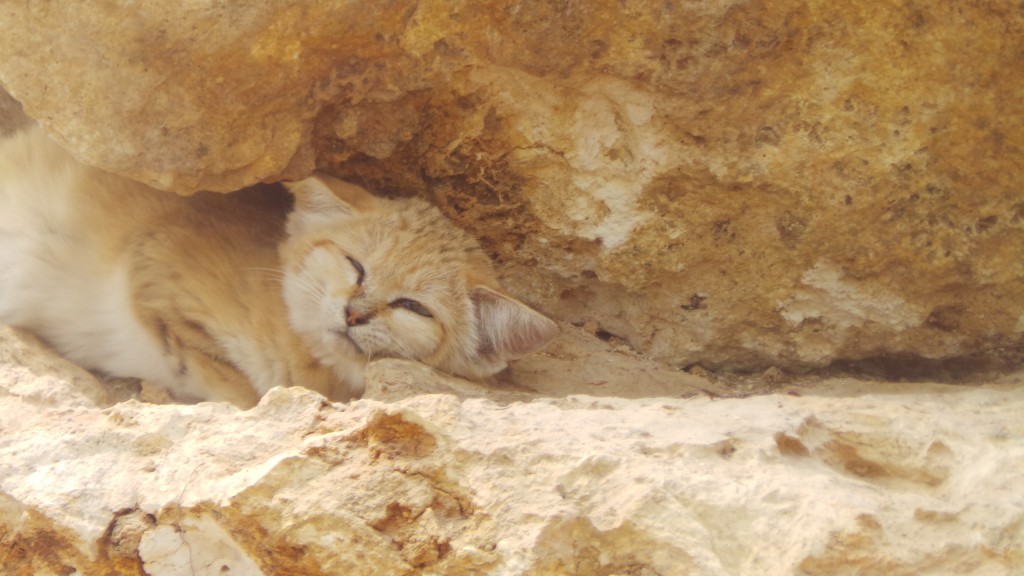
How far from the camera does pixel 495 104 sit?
2658 millimetres

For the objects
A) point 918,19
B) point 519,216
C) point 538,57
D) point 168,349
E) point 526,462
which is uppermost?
point 918,19

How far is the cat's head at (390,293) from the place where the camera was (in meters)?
2.68

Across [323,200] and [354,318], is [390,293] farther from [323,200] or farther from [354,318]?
[323,200]

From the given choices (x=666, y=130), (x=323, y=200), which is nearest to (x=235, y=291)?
(x=323, y=200)

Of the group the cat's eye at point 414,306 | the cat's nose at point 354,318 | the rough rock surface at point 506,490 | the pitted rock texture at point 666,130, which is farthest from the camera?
the cat's eye at point 414,306

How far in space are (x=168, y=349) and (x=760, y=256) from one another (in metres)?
1.88

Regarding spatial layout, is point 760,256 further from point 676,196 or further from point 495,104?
point 495,104

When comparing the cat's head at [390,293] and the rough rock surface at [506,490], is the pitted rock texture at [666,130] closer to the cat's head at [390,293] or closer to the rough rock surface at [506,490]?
the cat's head at [390,293]

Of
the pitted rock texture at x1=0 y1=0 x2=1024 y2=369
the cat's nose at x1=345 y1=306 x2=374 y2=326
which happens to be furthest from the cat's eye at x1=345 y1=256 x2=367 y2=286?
the pitted rock texture at x1=0 y1=0 x2=1024 y2=369

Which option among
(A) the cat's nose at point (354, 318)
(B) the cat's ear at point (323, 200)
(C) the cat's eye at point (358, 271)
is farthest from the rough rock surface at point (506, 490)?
(B) the cat's ear at point (323, 200)

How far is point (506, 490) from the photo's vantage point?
1618 mm

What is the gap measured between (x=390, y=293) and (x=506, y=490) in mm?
1209

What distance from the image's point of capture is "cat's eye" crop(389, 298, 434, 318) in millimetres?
2736

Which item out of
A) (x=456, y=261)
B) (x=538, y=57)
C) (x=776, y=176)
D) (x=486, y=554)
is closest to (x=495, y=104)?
(x=538, y=57)
